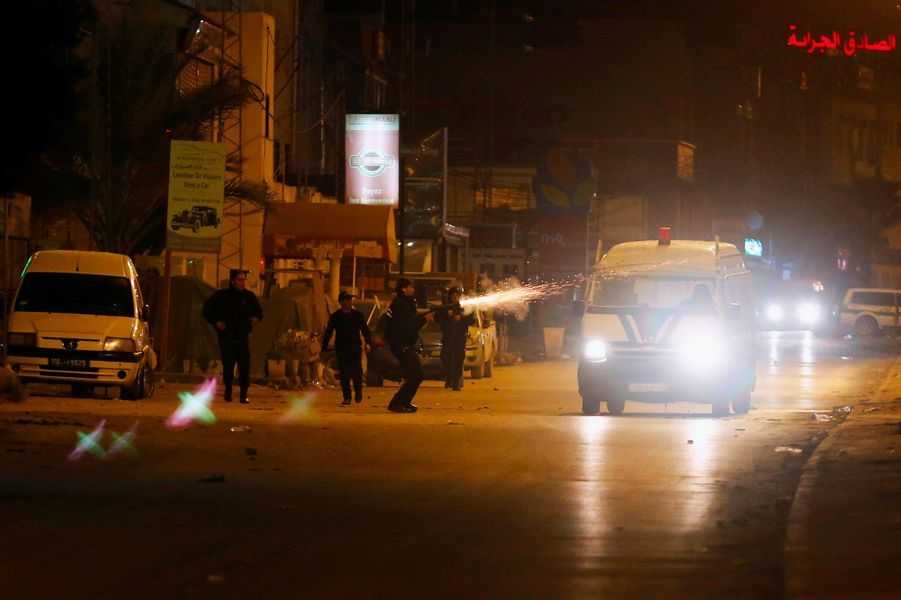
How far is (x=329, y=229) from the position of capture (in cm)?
3819

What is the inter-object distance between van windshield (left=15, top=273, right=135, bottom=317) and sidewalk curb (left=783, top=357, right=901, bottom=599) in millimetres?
10687

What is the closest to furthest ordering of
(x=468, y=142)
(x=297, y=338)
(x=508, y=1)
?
(x=297, y=338), (x=468, y=142), (x=508, y=1)

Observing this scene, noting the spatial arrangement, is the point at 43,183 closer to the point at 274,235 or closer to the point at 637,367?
the point at 274,235

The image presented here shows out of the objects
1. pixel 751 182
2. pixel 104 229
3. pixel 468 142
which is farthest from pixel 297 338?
pixel 751 182

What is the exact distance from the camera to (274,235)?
3869cm

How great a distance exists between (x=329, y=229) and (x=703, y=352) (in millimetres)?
16565

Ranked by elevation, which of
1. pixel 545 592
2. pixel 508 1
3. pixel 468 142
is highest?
pixel 508 1

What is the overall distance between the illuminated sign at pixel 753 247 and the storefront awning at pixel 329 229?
49412 mm

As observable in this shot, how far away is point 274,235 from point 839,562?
1146 inches

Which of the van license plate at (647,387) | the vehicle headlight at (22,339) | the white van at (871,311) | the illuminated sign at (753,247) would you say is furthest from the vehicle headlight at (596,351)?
the illuminated sign at (753,247)

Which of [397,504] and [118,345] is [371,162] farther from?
[397,504]

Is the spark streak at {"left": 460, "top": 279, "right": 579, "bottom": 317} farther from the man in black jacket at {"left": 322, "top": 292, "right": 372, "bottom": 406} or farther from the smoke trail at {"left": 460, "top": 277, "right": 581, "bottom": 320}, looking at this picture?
the man in black jacket at {"left": 322, "top": 292, "right": 372, "bottom": 406}

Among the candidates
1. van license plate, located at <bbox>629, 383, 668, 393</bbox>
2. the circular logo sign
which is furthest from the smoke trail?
van license plate, located at <bbox>629, 383, 668, 393</bbox>

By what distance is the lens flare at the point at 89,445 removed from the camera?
54.3ft
